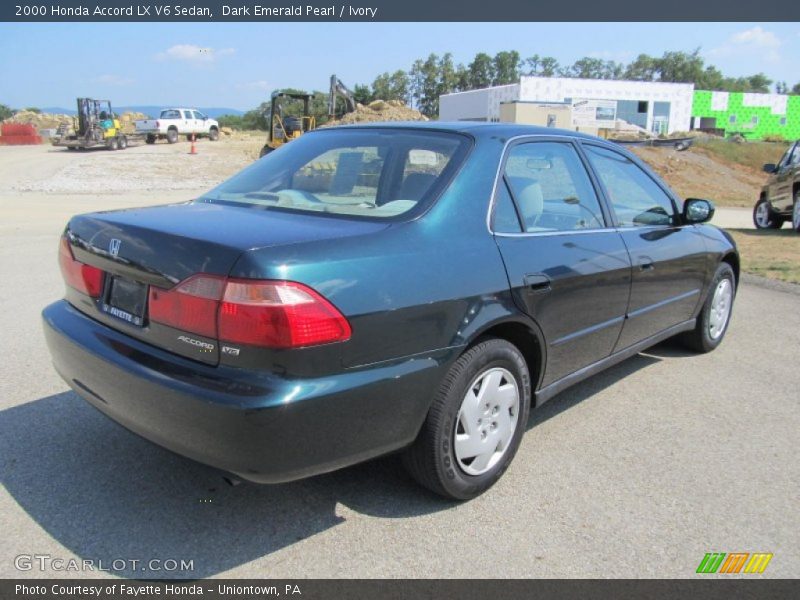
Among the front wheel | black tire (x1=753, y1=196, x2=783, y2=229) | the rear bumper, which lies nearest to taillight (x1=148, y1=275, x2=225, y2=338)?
the rear bumper

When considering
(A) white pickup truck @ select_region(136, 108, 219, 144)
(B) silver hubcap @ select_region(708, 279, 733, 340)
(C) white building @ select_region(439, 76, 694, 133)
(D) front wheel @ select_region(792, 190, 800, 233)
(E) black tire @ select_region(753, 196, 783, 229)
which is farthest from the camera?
(C) white building @ select_region(439, 76, 694, 133)

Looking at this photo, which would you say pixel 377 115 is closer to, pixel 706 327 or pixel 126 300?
pixel 706 327

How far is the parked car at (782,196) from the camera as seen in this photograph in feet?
43.8

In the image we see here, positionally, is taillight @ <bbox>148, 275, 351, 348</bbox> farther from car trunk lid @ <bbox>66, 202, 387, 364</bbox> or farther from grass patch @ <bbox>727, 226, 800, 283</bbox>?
grass patch @ <bbox>727, 226, 800, 283</bbox>

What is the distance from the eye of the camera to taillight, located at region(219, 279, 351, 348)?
2.29 meters

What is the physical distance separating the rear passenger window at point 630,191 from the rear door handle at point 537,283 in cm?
111

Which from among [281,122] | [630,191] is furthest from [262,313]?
[281,122]

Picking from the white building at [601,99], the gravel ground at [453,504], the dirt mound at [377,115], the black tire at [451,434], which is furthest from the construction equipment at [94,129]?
the black tire at [451,434]

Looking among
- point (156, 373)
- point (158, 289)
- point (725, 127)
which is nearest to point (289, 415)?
point (156, 373)

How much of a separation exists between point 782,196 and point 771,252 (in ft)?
12.3

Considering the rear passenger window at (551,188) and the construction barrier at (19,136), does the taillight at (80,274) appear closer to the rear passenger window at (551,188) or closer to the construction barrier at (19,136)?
the rear passenger window at (551,188)

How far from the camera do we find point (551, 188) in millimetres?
3707

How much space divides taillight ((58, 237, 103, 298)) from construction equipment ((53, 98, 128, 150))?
121 feet

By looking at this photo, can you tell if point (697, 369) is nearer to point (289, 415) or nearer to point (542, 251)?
point (542, 251)
